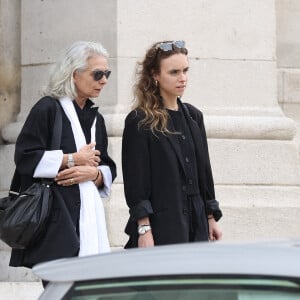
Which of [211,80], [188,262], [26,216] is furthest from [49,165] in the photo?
[211,80]

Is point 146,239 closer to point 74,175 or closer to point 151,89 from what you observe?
point 74,175

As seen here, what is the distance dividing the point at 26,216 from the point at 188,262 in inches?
99.5

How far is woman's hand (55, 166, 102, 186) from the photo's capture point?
5453 millimetres

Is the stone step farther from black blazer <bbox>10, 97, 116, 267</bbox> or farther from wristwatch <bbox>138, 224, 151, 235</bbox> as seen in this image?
wristwatch <bbox>138, 224, 151, 235</bbox>

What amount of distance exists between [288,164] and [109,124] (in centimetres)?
133

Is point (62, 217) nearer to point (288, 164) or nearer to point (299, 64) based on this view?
point (288, 164)

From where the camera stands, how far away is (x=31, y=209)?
530 centimetres

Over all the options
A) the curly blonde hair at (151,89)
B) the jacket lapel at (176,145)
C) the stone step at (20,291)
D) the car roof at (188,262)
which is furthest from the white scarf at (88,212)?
the car roof at (188,262)

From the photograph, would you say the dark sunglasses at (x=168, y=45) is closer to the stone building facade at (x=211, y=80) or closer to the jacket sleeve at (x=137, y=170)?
the jacket sleeve at (x=137, y=170)

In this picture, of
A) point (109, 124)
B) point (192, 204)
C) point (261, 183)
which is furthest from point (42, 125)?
point (261, 183)

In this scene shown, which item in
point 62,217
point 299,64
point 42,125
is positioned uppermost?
point 299,64

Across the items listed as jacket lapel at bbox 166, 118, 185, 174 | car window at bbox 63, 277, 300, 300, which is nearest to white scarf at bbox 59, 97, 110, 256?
jacket lapel at bbox 166, 118, 185, 174

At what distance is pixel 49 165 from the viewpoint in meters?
5.40

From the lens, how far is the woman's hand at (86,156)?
17.9 feet
